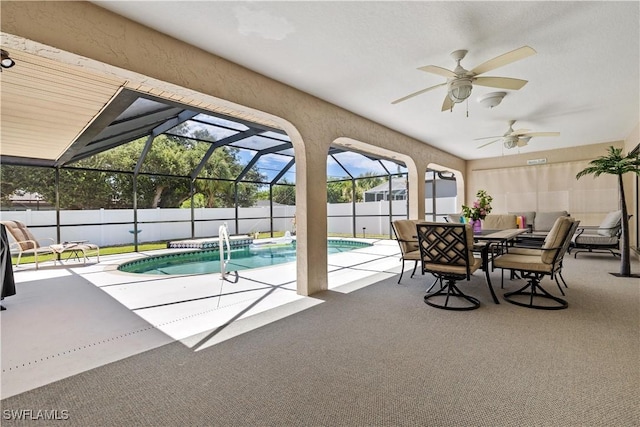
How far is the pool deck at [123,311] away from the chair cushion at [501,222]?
1.93 metres

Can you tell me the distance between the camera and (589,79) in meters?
3.62

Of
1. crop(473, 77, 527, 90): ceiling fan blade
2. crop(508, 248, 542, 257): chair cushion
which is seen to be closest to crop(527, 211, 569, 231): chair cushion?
crop(508, 248, 542, 257): chair cushion

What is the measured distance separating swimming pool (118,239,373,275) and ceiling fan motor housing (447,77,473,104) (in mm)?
5266

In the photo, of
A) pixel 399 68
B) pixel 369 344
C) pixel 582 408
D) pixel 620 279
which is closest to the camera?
pixel 582 408

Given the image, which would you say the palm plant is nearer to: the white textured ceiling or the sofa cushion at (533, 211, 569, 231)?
the white textured ceiling

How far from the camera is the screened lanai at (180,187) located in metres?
8.22

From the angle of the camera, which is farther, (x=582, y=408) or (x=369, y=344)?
(x=369, y=344)

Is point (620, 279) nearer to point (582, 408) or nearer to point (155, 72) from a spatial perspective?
point (582, 408)

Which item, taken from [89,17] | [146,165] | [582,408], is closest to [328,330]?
[582,408]

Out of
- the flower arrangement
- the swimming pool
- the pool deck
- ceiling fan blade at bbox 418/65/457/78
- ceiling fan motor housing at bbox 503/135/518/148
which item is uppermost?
ceiling fan blade at bbox 418/65/457/78

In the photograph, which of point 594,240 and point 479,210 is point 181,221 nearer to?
point 479,210

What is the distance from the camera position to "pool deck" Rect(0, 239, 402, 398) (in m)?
2.26

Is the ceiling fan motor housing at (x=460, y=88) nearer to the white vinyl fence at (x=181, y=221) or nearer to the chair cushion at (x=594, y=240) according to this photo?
the chair cushion at (x=594, y=240)

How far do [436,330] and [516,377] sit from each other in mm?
791
